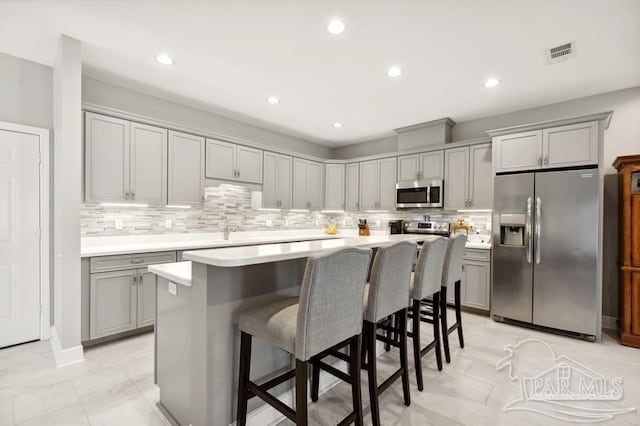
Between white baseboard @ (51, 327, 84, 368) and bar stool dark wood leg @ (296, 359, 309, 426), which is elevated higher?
bar stool dark wood leg @ (296, 359, 309, 426)

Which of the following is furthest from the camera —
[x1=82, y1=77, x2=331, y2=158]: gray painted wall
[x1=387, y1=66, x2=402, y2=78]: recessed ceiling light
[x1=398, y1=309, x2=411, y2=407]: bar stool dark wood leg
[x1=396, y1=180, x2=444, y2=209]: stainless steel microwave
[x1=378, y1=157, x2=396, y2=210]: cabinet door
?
[x1=378, y1=157, x2=396, y2=210]: cabinet door

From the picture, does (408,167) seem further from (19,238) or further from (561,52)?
(19,238)

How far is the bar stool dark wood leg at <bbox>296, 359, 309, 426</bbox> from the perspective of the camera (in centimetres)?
133

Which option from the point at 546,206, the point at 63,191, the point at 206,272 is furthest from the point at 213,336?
the point at 546,206

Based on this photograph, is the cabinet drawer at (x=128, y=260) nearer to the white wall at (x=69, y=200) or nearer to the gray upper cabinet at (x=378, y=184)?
the white wall at (x=69, y=200)

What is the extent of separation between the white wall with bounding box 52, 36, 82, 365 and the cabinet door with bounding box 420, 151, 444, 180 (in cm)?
434

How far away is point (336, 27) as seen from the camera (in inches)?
93.4

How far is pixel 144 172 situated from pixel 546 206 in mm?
4648

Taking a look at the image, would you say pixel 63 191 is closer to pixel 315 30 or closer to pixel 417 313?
pixel 315 30

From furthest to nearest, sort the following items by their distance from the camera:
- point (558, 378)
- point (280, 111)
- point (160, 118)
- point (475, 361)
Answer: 1. point (280, 111)
2. point (160, 118)
3. point (475, 361)
4. point (558, 378)

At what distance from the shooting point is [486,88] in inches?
137

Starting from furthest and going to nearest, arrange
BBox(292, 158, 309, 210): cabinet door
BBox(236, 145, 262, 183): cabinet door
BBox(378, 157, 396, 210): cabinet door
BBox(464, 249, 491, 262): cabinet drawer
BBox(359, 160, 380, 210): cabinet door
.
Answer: BBox(359, 160, 380, 210): cabinet door
BBox(292, 158, 309, 210): cabinet door
BBox(378, 157, 396, 210): cabinet door
BBox(236, 145, 262, 183): cabinet door
BBox(464, 249, 491, 262): cabinet drawer

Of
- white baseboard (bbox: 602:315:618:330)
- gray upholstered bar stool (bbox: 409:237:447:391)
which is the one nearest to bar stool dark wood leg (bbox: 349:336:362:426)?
gray upholstered bar stool (bbox: 409:237:447:391)

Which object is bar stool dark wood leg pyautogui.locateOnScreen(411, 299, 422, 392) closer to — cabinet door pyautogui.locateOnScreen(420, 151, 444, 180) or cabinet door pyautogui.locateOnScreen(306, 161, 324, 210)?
cabinet door pyautogui.locateOnScreen(420, 151, 444, 180)
